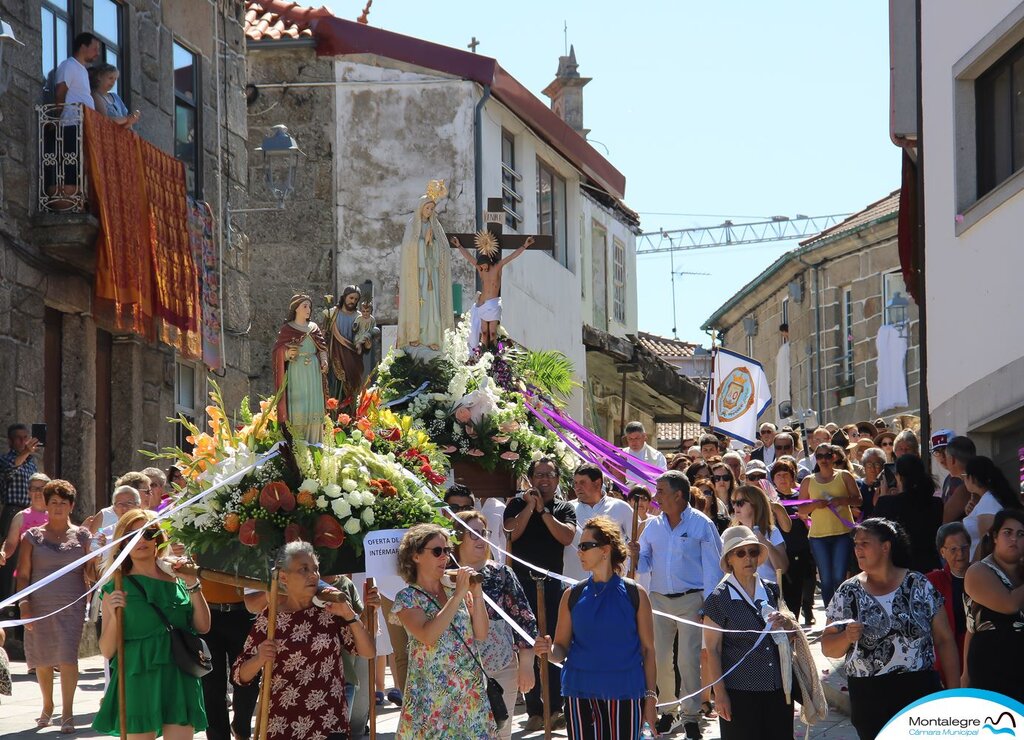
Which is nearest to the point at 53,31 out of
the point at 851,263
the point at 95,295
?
the point at 95,295

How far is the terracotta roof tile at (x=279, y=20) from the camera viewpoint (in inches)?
950

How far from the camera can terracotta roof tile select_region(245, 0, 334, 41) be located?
2412 centimetres

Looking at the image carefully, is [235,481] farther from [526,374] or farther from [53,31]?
[53,31]

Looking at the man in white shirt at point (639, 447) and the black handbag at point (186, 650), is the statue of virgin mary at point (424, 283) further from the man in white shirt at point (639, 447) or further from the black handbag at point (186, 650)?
the black handbag at point (186, 650)

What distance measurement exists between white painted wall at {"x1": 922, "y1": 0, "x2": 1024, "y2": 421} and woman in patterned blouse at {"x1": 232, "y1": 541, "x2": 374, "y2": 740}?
20.8 feet

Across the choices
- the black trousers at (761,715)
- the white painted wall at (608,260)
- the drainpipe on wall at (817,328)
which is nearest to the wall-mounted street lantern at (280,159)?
the white painted wall at (608,260)

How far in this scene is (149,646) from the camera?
30.7 feet

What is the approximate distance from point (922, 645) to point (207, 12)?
48.1ft

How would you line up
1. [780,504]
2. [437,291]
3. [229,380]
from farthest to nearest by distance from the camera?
[229,380] → [437,291] → [780,504]

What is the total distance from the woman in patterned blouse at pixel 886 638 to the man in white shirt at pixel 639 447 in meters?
7.30

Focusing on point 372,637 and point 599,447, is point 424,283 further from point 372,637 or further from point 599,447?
point 372,637

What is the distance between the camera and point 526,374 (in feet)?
54.8

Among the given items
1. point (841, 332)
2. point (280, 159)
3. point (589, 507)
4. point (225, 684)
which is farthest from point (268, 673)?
point (841, 332)

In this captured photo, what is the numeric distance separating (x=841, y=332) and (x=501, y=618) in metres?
25.4
